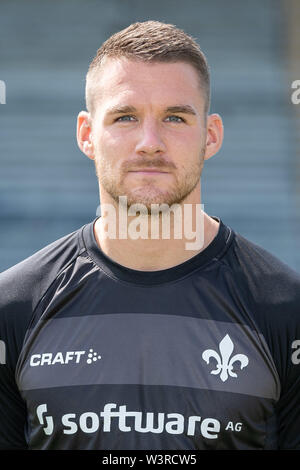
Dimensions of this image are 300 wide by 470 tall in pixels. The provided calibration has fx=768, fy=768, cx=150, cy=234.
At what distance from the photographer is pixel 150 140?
187cm

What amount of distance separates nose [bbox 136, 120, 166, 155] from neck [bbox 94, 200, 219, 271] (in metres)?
0.19

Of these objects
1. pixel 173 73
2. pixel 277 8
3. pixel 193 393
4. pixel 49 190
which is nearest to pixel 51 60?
pixel 49 190

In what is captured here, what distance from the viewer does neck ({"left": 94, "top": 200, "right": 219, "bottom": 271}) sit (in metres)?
1.99

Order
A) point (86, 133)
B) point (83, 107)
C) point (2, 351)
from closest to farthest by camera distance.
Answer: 1. point (2, 351)
2. point (86, 133)
3. point (83, 107)

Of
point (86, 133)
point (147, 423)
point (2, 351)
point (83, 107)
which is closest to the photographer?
point (147, 423)

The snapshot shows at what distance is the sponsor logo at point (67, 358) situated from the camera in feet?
6.26

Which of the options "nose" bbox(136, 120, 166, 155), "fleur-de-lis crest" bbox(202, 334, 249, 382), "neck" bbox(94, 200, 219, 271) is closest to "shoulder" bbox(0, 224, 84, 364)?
"neck" bbox(94, 200, 219, 271)

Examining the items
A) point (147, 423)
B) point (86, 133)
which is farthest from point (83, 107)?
point (147, 423)

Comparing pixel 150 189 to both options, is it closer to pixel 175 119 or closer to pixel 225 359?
pixel 175 119

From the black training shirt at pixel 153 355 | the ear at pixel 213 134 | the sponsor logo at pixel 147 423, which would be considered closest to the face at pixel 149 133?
the ear at pixel 213 134

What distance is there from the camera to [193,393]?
1.87 m

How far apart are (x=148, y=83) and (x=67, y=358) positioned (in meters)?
0.72

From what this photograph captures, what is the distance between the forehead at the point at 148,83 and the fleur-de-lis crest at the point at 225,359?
616mm
